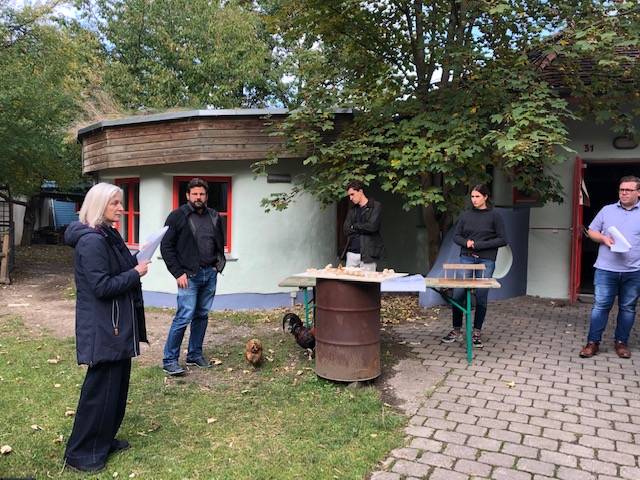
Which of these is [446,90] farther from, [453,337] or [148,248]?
[148,248]

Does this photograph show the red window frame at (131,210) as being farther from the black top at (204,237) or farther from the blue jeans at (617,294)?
the blue jeans at (617,294)

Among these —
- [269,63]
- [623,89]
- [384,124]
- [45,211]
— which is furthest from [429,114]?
[45,211]

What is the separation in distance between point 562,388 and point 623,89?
4.40 m

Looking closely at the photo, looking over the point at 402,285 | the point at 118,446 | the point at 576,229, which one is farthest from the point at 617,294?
the point at 118,446

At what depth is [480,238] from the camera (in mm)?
5922

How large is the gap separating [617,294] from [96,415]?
509 cm

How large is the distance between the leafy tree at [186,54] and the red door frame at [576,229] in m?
14.3

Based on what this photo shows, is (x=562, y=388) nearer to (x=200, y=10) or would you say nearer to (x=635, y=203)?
(x=635, y=203)

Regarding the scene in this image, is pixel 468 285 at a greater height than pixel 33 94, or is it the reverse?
pixel 33 94

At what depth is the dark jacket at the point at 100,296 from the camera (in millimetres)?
3232

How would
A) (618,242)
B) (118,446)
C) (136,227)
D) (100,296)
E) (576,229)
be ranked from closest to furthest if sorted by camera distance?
(100,296) < (118,446) < (618,242) < (576,229) < (136,227)

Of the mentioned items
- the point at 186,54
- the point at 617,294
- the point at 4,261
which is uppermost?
the point at 186,54

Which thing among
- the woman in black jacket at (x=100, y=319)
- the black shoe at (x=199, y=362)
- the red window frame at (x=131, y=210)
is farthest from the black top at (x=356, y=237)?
the red window frame at (x=131, y=210)

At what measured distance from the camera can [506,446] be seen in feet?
12.1
